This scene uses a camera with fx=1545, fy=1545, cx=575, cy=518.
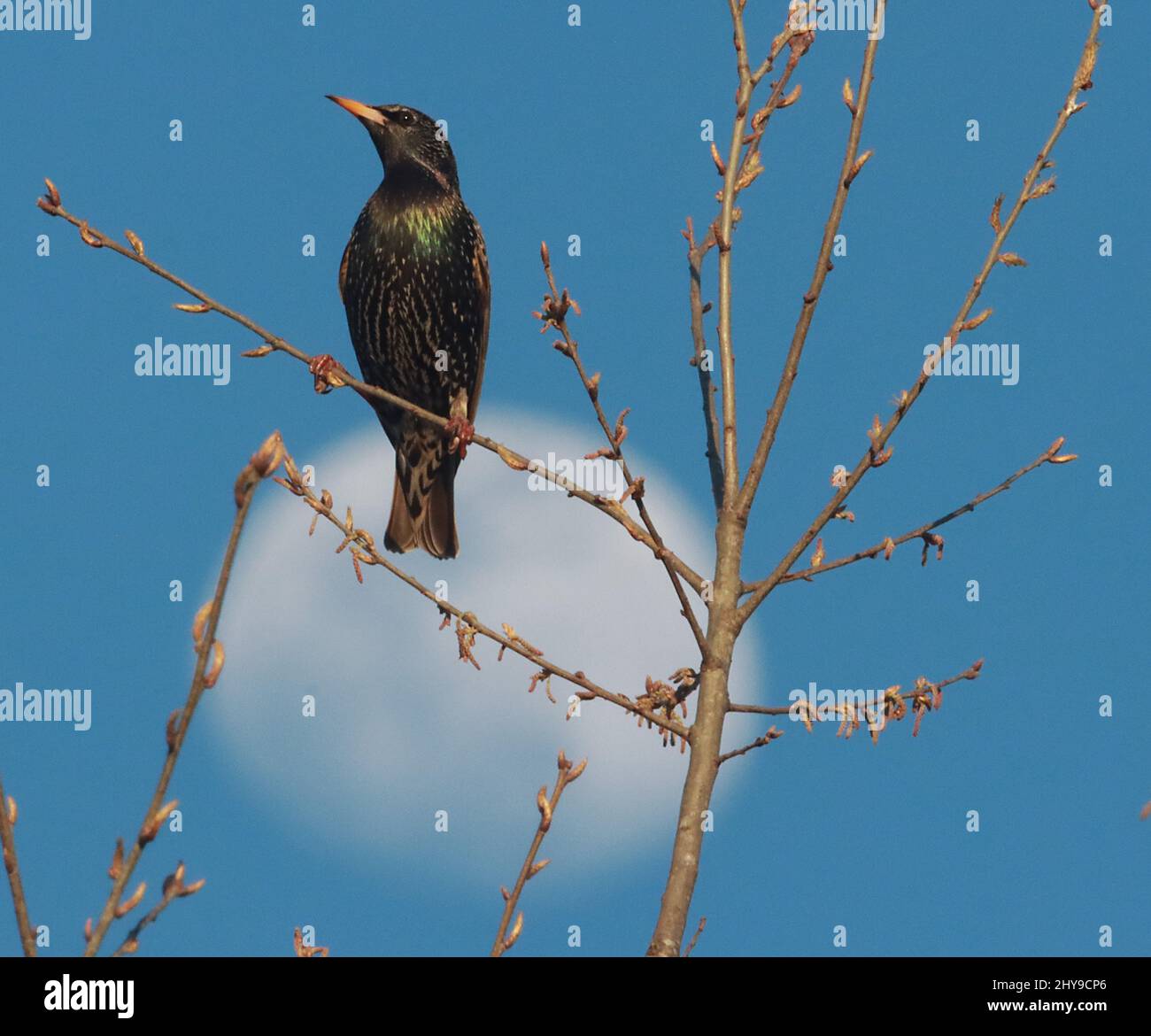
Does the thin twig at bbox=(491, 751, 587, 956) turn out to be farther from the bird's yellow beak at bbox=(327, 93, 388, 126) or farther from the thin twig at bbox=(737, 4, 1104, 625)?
the bird's yellow beak at bbox=(327, 93, 388, 126)

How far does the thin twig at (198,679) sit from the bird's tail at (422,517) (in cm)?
649

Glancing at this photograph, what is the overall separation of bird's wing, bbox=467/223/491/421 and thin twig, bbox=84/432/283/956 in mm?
6096

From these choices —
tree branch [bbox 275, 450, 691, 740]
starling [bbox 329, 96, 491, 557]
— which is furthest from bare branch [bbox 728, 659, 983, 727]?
starling [bbox 329, 96, 491, 557]

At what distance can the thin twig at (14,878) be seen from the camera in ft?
6.43

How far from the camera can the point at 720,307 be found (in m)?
3.46

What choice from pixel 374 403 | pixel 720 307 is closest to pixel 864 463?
pixel 720 307

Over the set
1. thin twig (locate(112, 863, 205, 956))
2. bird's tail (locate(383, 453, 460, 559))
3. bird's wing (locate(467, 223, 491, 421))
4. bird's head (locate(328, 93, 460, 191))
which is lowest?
thin twig (locate(112, 863, 205, 956))

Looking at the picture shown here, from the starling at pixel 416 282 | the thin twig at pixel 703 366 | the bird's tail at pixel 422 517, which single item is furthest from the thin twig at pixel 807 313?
the bird's tail at pixel 422 517

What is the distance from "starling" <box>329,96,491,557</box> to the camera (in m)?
7.82

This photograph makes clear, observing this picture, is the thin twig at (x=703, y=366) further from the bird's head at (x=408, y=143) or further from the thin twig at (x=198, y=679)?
the bird's head at (x=408, y=143)
